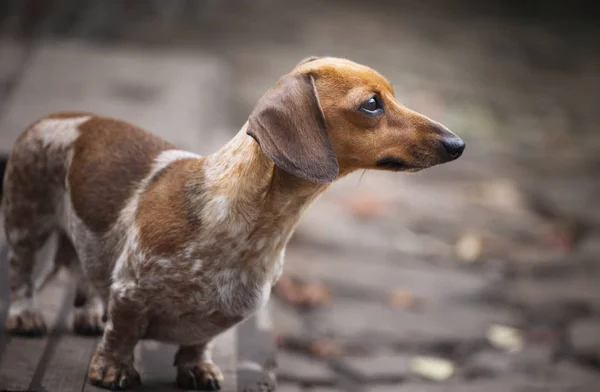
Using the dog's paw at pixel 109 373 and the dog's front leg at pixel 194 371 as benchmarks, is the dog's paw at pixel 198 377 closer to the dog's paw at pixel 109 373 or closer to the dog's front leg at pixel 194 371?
the dog's front leg at pixel 194 371

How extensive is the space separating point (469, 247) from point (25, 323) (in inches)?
140

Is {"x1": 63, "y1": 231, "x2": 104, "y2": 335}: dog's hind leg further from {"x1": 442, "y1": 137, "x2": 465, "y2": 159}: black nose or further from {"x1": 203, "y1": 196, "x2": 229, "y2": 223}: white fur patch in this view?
{"x1": 442, "y1": 137, "x2": 465, "y2": 159}: black nose

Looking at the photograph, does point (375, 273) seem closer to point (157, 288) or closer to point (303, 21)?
point (157, 288)

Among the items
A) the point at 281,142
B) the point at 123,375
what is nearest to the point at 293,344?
the point at 123,375

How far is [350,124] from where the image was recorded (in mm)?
2693

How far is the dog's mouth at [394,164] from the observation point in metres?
2.70

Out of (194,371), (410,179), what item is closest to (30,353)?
(194,371)

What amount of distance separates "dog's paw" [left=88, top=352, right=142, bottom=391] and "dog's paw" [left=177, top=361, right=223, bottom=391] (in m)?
0.21

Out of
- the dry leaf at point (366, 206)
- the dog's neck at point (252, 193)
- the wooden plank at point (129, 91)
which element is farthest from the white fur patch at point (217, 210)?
the dry leaf at point (366, 206)

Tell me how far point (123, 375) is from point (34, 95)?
351 centimetres

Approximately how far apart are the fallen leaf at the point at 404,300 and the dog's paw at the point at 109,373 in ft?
8.50

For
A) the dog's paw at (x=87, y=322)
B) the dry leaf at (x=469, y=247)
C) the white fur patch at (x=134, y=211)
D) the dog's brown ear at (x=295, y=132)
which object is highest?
the dry leaf at (x=469, y=247)

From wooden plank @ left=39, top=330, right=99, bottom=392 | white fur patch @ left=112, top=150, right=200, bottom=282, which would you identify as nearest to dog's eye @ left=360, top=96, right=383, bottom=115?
white fur patch @ left=112, top=150, right=200, bottom=282

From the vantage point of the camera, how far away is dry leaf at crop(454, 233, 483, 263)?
611 centimetres
